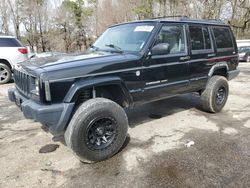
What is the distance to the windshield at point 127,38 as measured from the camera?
432 cm

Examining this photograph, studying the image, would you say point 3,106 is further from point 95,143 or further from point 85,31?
point 85,31

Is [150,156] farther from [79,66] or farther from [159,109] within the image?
[159,109]

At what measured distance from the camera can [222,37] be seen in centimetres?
571

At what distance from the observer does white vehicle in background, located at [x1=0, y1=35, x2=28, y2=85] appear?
9.91 metres

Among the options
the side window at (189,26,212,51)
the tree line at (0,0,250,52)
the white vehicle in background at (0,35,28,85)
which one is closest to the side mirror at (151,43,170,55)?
the side window at (189,26,212,51)

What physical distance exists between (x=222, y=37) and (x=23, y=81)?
4.10m

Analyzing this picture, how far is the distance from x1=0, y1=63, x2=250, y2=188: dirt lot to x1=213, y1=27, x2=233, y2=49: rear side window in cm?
148

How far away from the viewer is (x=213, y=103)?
18.3 ft

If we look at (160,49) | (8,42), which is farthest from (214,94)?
(8,42)

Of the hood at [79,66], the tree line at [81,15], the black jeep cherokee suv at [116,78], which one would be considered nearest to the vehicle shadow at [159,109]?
the black jeep cherokee suv at [116,78]

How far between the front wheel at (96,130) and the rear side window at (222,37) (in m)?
2.96

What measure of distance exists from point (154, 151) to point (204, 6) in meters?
26.3

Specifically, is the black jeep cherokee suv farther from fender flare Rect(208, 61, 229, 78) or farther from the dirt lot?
the dirt lot

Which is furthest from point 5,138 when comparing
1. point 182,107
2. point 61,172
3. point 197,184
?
point 182,107
